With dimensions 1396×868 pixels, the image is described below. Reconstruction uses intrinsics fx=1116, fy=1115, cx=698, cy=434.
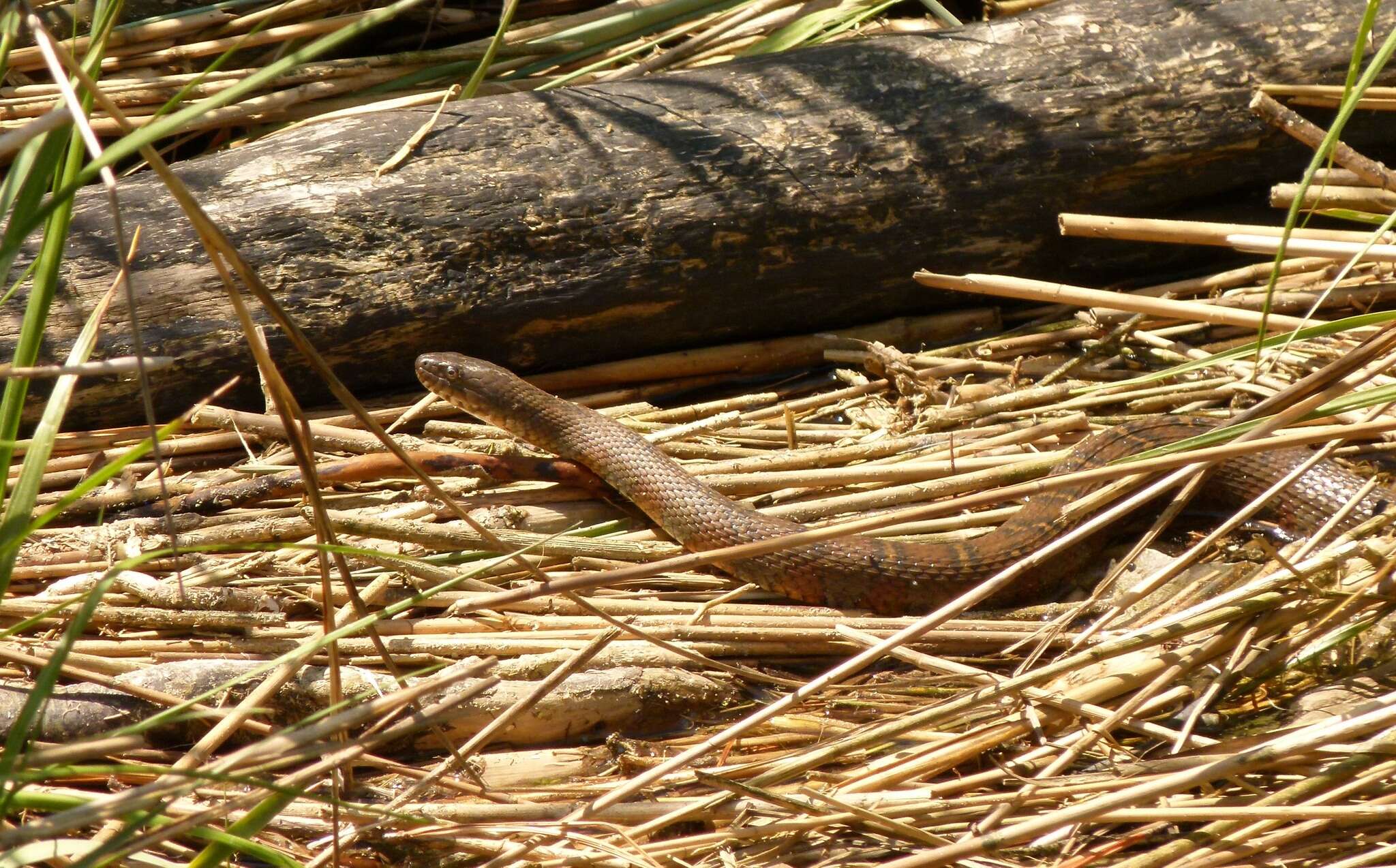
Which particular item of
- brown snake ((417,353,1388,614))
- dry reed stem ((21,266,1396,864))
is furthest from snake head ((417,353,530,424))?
dry reed stem ((21,266,1396,864))

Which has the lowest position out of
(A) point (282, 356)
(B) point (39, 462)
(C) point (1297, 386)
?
(A) point (282, 356)

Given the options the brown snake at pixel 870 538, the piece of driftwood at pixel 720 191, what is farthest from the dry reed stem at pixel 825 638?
the piece of driftwood at pixel 720 191

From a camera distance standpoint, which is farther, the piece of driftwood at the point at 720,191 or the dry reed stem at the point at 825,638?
the piece of driftwood at the point at 720,191

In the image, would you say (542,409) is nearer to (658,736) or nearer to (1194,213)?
(658,736)

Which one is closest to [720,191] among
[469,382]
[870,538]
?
[469,382]

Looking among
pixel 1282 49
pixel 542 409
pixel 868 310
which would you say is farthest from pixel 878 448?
pixel 1282 49

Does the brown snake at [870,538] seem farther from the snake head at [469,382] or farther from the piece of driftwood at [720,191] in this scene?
the piece of driftwood at [720,191]

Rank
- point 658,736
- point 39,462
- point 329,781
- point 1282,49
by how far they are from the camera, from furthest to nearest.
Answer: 1. point 1282,49
2. point 658,736
3. point 329,781
4. point 39,462
